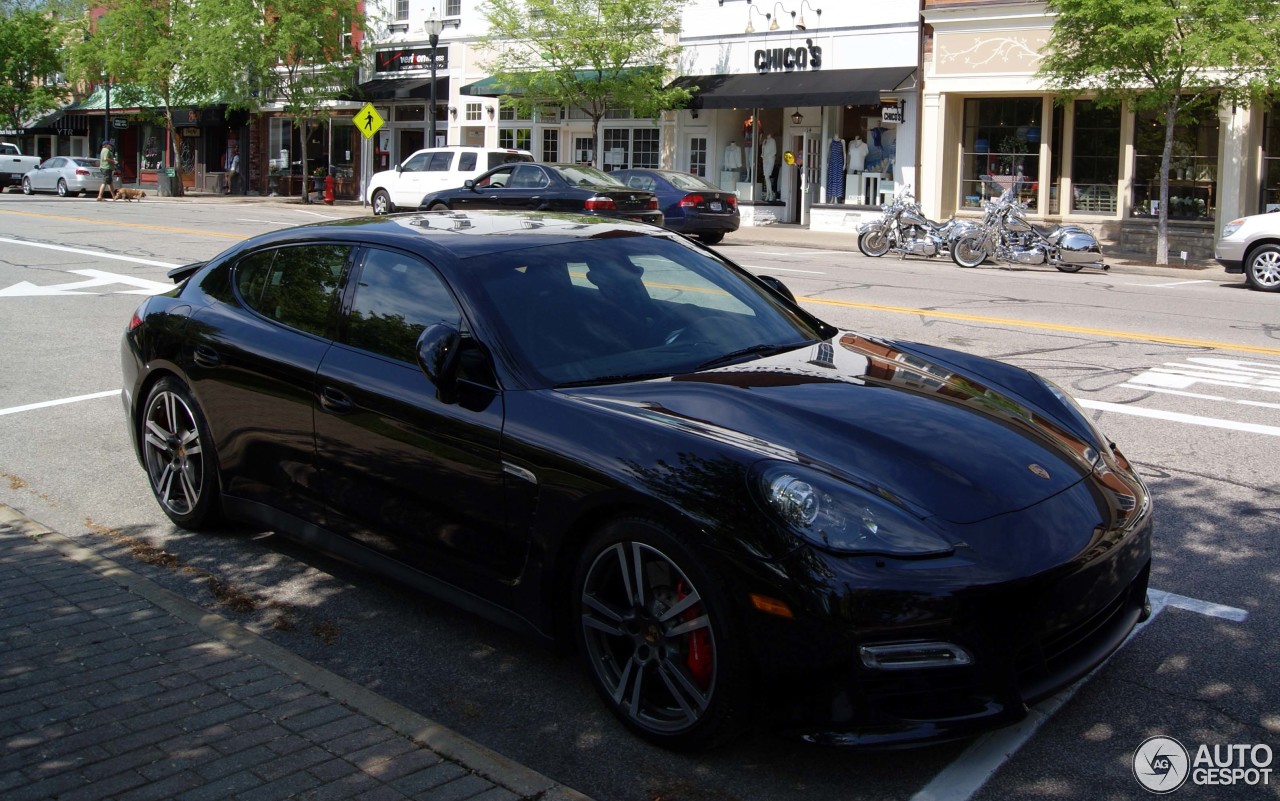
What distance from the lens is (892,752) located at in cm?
359

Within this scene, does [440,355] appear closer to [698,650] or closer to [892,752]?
[698,650]

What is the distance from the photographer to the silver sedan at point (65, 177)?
4475 centimetres

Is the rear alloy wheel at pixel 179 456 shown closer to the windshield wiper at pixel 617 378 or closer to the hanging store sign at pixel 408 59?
the windshield wiper at pixel 617 378

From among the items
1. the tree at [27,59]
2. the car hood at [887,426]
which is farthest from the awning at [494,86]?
the car hood at [887,426]

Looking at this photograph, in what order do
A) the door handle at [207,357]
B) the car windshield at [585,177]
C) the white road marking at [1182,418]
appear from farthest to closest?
the car windshield at [585,177] → the white road marking at [1182,418] → the door handle at [207,357]

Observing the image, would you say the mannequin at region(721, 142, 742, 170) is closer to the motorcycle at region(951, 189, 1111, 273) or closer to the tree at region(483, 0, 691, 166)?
the tree at region(483, 0, 691, 166)

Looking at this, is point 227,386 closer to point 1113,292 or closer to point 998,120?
point 1113,292

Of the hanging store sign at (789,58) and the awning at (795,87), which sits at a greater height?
the hanging store sign at (789,58)

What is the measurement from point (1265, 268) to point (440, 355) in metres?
16.7

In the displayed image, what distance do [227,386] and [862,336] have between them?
9.26ft

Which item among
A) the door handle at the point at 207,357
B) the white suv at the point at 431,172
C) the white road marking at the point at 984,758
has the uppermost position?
the white suv at the point at 431,172

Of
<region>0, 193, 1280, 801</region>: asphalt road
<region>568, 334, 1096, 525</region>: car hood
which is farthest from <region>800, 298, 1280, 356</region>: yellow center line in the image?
<region>568, 334, 1096, 525</region>: car hood

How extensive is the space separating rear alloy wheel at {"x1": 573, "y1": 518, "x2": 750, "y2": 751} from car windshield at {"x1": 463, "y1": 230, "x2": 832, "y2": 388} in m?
0.77

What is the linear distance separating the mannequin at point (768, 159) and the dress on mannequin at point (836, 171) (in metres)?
2.05
